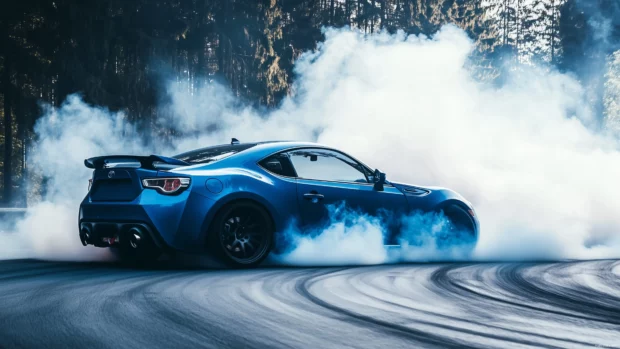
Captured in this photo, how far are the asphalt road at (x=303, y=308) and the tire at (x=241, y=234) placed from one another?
24 centimetres

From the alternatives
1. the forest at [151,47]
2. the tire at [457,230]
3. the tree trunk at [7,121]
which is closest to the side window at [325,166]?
the tire at [457,230]

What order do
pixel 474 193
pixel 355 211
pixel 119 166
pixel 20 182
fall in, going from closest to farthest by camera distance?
pixel 119 166, pixel 355 211, pixel 474 193, pixel 20 182

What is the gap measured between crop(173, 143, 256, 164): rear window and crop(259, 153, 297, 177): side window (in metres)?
0.30

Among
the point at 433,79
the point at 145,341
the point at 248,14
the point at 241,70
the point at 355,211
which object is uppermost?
the point at 248,14

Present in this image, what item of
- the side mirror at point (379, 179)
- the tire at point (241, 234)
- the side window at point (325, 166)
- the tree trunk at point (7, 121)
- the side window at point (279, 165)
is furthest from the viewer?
the tree trunk at point (7, 121)

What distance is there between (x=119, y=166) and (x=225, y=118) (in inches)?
997

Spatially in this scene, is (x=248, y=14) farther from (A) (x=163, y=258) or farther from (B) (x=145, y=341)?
(B) (x=145, y=341)

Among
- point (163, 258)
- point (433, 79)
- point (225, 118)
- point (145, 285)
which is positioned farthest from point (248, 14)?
point (145, 285)

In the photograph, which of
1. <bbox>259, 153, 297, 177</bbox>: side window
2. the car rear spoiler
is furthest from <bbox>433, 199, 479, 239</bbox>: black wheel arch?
the car rear spoiler

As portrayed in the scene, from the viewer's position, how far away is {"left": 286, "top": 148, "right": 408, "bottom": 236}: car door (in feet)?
30.5

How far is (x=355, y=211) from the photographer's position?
9.62 metres

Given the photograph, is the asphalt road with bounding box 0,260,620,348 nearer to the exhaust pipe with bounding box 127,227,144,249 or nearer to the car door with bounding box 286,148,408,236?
the exhaust pipe with bounding box 127,227,144,249

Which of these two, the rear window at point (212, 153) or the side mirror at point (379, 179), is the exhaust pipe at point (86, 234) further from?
the side mirror at point (379, 179)

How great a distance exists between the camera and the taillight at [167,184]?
27.3 ft
